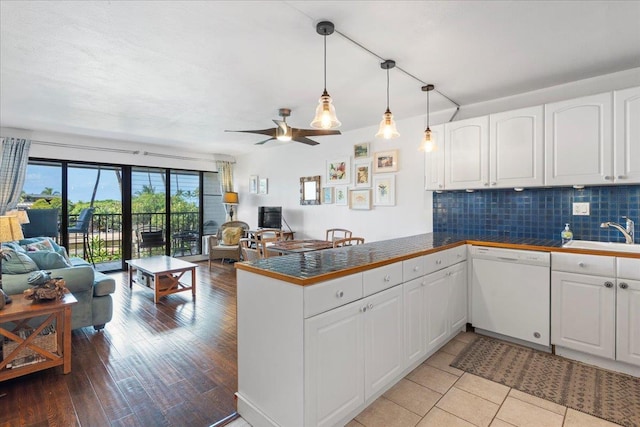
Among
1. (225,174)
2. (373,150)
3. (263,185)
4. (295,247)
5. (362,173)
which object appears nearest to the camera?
(295,247)

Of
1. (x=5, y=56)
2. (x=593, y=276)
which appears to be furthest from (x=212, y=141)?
(x=593, y=276)

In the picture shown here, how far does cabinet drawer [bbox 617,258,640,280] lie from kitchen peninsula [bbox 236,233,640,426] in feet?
0.17

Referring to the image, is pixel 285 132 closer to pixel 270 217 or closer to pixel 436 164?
pixel 436 164

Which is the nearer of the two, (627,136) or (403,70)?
(627,136)

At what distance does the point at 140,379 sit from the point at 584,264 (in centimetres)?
338

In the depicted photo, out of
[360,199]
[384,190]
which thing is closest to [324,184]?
[360,199]

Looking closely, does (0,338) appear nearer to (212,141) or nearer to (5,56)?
(5,56)

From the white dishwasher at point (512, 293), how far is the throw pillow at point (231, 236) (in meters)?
4.52

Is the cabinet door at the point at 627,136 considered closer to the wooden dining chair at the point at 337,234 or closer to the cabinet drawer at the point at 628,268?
the cabinet drawer at the point at 628,268

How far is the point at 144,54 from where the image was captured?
2.30 m

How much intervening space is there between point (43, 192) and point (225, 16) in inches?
200

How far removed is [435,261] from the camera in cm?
242

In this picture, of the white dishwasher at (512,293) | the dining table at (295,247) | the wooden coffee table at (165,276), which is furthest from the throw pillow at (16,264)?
the white dishwasher at (512,293)

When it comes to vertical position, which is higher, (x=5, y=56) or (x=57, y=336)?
(x=5, y=56)
